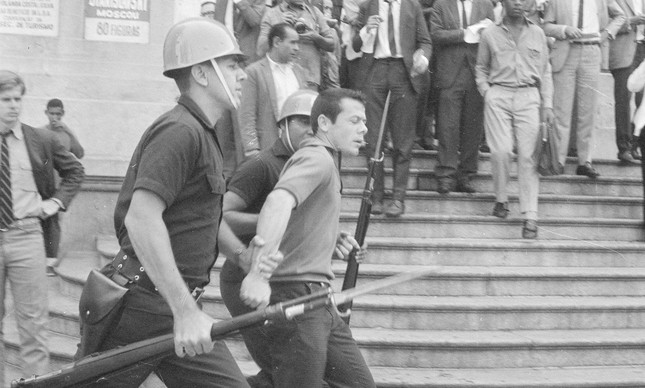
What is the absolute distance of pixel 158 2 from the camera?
10.2 metres

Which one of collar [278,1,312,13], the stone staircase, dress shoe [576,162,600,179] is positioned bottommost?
the stone staircase

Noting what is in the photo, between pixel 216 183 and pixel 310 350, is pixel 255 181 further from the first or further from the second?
pixel 216 183

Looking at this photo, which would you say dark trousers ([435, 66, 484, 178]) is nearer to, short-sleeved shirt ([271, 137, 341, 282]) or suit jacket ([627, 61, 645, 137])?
suit jacket ([627, 61, 645, 137])

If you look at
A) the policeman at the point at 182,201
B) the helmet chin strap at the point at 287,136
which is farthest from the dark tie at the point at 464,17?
the policeman at the point at 182,201

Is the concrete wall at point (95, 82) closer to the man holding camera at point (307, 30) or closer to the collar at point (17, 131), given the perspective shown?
the man holding camera at point (307, 30)

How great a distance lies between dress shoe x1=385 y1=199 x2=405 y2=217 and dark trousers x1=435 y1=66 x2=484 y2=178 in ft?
2.31

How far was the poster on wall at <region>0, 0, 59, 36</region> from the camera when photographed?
392 inches

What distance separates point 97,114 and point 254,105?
85.1 inches

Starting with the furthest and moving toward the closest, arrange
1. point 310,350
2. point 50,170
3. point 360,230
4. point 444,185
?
point 444,185 → point 360,230 → point 50,170 → point 310,350

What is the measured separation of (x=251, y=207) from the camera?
570 centimetres

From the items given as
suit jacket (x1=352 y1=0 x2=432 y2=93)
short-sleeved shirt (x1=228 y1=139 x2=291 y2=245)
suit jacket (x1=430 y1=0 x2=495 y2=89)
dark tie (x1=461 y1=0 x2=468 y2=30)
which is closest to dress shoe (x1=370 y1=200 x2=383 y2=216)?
suit jacket (x1=352 y1=0 x2=432 y2=93)

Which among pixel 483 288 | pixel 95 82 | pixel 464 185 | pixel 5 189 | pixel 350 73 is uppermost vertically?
pixel 350 73

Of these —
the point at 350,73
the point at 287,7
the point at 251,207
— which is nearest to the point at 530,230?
the point at 350,73

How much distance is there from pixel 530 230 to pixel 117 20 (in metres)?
4.15
